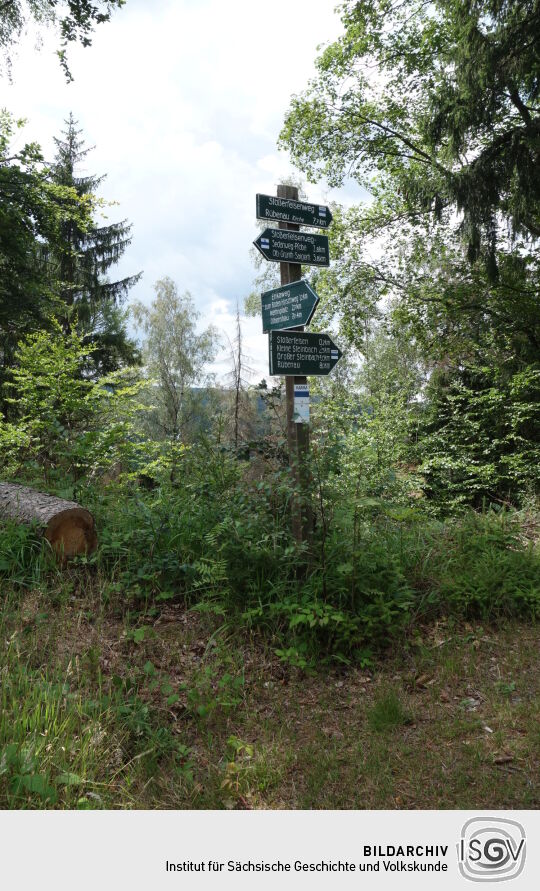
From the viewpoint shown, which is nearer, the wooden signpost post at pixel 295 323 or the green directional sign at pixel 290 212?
the wooden signpost post at pixel 295 323

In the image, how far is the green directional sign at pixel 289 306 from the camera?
15.9 ft

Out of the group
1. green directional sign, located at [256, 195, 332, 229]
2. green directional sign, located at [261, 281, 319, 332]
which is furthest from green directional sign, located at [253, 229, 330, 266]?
green directional sign, located at [261, 281, 319, 332]

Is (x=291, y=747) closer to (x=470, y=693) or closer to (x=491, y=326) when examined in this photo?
(x=470, y=693)

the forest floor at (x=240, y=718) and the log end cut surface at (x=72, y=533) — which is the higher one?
the log end cut surface at (x=72, y=533)

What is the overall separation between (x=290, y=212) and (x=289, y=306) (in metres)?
0.93

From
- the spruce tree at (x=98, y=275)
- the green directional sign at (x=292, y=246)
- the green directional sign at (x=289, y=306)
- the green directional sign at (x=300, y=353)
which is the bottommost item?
the green directional sign at (x=300, y=353)

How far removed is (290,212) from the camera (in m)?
5.16

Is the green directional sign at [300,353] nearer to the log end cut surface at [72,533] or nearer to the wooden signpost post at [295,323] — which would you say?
the wooden signpost post at [295,323]
